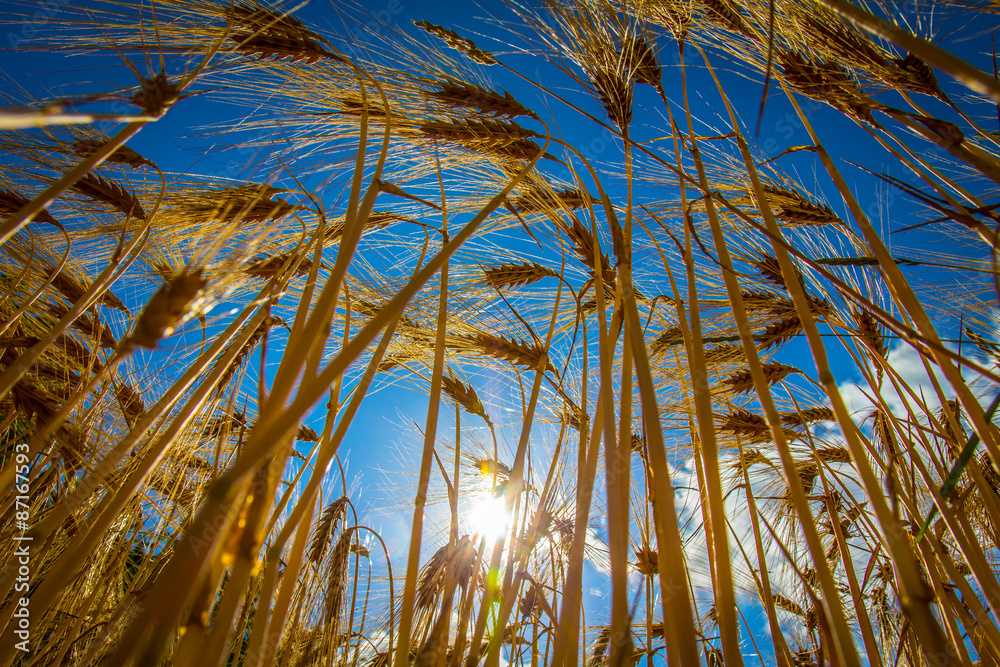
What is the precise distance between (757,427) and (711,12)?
Answer: 3.93ft

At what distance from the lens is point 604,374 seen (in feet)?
1.32

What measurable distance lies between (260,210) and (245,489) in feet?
3.10

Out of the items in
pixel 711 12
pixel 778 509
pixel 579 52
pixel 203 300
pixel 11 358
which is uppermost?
pixel 711 12

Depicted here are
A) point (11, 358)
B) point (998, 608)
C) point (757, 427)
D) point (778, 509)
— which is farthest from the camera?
point (778, 509)

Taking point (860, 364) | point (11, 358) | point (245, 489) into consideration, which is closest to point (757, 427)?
point (860, 364)

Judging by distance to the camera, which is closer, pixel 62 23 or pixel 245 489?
pixel 245 489

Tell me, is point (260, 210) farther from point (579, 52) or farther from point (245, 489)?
point (245, 489)

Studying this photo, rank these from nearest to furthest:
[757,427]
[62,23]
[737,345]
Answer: [62,23], [737,345], [757,427]

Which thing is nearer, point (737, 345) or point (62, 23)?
point (62, 23)

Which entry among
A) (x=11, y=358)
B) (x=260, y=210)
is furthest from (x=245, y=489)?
(x=11, y=358)

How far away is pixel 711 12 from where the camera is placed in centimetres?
112

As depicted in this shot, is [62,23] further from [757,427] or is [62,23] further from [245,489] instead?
[757,427]

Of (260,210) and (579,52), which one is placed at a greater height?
(579,52)

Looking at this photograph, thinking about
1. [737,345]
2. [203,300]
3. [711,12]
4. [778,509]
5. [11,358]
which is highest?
[711,12]
